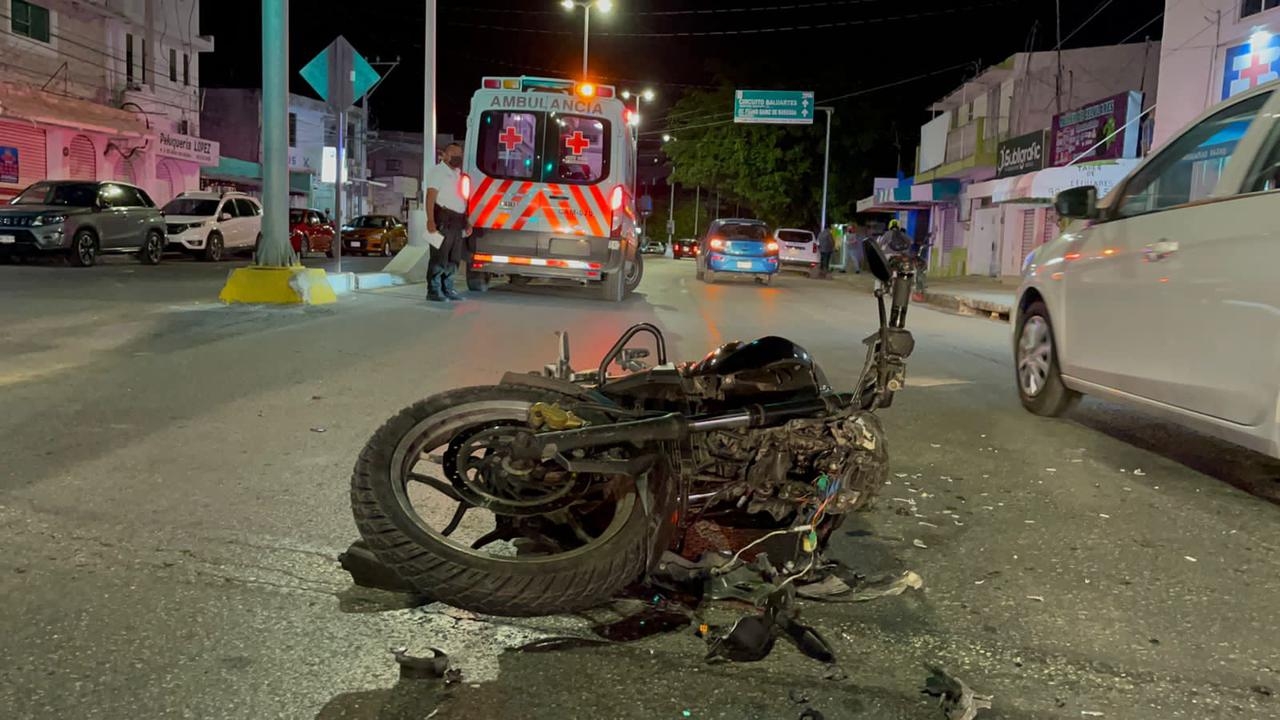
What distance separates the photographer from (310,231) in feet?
98.0

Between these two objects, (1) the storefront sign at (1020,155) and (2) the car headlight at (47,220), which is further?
(1) the storefront sign at (1020,155)

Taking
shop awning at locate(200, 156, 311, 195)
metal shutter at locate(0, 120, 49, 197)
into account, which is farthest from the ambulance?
shop awning at locate(200, 156, 311, 195)

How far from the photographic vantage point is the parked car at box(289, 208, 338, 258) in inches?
1155

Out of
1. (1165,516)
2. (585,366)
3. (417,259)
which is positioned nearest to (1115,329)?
(1165,516)

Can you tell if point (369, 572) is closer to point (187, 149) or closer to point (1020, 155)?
point (1020, 155)

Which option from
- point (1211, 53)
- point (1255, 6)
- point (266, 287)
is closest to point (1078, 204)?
point (266, 287)

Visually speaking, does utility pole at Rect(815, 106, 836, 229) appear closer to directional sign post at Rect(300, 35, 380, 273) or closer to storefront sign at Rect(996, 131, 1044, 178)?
storefront sign at Rect(996, 131, 1044, 178)

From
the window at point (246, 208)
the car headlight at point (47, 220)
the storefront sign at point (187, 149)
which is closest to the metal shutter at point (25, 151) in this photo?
the storefront sign at point (187, 149)

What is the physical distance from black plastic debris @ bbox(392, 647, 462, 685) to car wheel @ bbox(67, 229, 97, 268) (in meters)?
19.4

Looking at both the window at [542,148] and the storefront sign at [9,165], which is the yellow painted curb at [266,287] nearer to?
the window at [542,148]

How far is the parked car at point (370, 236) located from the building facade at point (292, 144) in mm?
9725

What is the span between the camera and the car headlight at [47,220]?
18578 mm

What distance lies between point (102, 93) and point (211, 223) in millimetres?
11479

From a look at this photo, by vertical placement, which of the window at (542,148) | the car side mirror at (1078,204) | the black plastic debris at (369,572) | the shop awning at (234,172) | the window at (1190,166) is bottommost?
the black plastic debris at (369,572)
